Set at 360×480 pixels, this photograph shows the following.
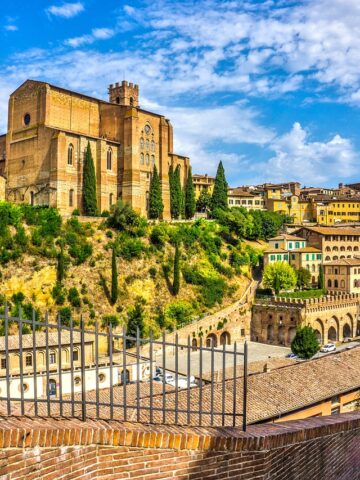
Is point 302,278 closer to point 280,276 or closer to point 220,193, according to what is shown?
point 280,276

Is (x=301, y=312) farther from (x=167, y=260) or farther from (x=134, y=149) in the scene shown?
(x=134, y=149)

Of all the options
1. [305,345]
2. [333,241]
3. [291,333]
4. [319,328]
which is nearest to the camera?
[305,345]

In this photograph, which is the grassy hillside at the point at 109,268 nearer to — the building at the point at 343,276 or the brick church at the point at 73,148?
the brick church at the point at 73,148

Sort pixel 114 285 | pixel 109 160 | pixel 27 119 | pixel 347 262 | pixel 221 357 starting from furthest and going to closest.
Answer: pixel 109 160 < pixel 27 119 < pixel 347 262 < pixel 114 285 < pixel 221 357

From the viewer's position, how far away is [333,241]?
198 ft

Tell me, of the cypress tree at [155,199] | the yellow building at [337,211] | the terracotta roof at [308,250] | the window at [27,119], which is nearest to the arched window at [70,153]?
the window at [27,119]

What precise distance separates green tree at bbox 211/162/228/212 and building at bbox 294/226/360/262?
10699mm

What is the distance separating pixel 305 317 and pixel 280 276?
6.39 m

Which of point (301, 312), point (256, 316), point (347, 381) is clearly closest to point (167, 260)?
point (256, 316)

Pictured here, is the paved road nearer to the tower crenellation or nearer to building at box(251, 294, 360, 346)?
building at box(251, 294, 360, 346)

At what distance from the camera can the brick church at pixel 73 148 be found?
53.7m

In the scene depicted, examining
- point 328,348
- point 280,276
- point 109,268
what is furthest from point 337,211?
point 109,268

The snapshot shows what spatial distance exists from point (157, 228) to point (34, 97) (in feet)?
66.2

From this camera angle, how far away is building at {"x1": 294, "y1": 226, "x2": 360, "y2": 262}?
59531 millimetres
